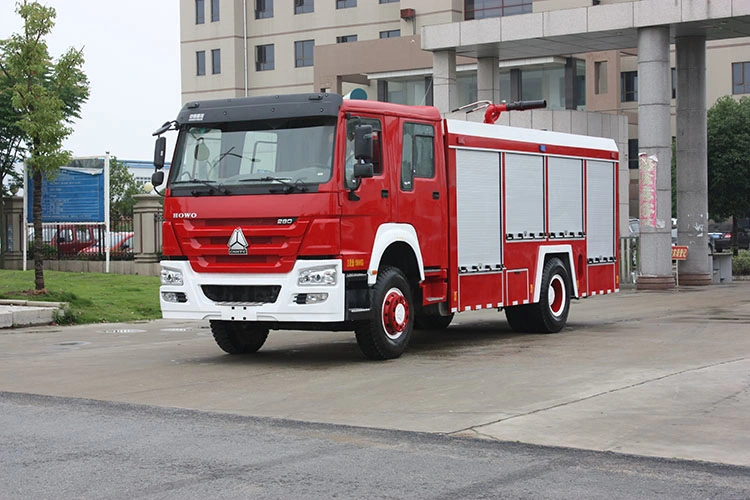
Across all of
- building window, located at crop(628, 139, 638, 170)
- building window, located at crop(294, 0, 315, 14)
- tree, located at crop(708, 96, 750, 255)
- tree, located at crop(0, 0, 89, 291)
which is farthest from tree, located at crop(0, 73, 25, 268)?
building window, located at crop(294, 0, 315, 14)

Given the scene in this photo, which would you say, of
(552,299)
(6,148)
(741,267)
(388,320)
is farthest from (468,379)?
(6,148)

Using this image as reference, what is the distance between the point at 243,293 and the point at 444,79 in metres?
20.6

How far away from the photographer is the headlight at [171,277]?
1357 centimetres

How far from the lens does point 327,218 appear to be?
12.7m

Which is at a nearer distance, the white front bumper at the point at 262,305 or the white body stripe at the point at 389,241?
the white front bumper at the point at 262,305

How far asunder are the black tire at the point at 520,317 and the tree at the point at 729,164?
103 ft

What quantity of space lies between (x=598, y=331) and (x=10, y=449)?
35.8ft

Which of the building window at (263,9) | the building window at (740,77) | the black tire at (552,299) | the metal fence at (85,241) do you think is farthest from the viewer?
the building window at (263,9)

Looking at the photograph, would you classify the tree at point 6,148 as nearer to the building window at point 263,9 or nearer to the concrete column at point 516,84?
the concrete column at point 516,84

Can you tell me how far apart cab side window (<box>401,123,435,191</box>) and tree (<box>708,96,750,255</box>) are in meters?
34.6

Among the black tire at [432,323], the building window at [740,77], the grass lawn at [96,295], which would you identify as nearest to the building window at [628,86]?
the building window at [740,77]

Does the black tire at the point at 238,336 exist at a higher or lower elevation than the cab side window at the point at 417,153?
lower

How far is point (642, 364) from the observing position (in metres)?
13.0

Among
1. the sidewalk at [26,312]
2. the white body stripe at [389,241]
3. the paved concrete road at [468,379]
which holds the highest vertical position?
the white body stripe at [389,241]
